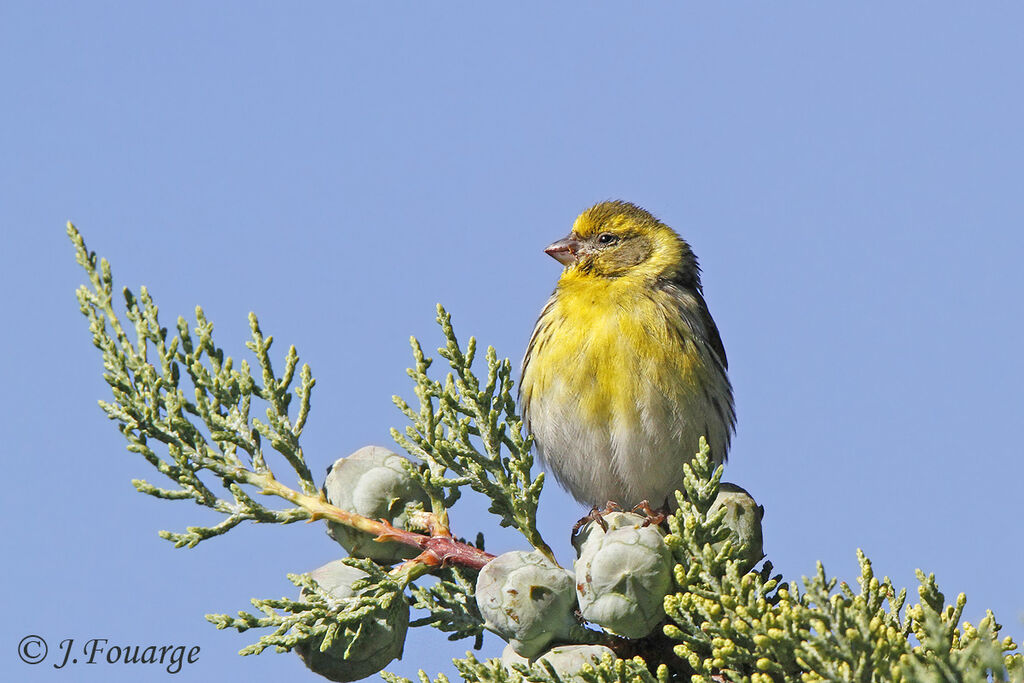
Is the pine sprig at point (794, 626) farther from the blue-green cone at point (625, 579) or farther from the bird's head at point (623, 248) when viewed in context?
the bird's head at point (623, 248)

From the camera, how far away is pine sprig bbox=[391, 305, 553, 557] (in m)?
3.42

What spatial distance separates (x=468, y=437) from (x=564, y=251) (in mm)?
2330

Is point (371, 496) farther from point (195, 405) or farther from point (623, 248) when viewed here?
point (623, 248)

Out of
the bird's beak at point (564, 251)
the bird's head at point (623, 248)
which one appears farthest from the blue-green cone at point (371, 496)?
the bird's beak at point (564, 251)

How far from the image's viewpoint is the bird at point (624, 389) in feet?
15.6

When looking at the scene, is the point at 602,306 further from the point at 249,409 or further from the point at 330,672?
the point at 330,672

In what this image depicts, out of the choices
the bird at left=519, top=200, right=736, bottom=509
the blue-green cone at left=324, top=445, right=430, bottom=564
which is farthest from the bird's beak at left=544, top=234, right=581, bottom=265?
the blue-green cone at left=324, top=445, right=430, bottom=564

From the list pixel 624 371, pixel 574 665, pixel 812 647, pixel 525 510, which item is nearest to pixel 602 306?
pixel 624 371

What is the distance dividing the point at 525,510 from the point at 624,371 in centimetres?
151

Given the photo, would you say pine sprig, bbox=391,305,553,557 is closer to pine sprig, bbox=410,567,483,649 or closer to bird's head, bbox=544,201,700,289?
pine sprig, bbox=410,567,483,649

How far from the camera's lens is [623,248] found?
18.9 feet

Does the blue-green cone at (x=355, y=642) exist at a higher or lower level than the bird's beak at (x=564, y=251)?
lower

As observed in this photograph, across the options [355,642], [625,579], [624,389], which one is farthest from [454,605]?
[624,389]

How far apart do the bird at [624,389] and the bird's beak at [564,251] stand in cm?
28
